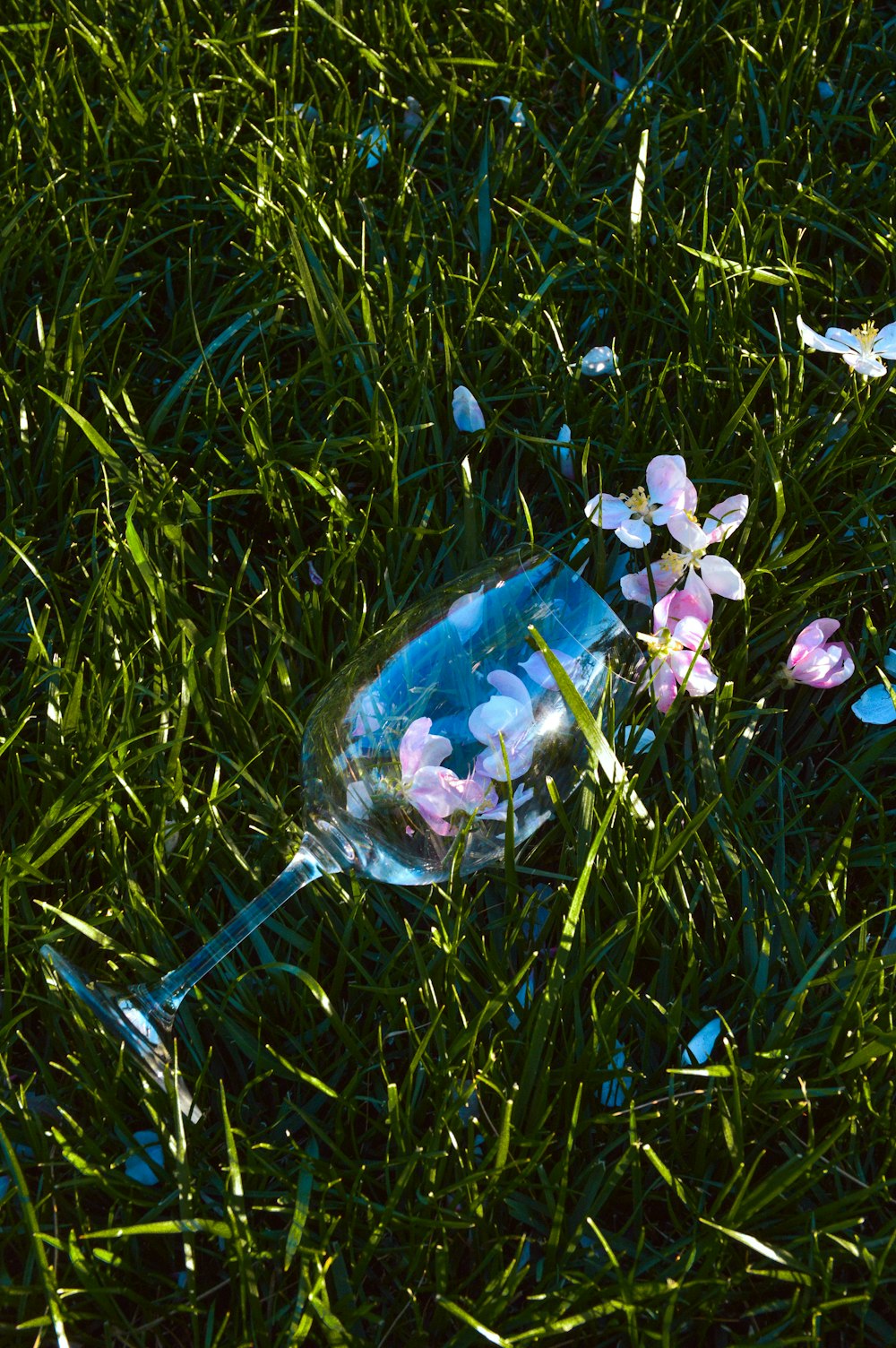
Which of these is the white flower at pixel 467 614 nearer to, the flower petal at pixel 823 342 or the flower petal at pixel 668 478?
the flower petal at pixel 668 478

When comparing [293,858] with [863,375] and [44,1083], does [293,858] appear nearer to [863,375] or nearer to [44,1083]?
[44,1083]

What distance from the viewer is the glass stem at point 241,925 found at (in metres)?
1.42

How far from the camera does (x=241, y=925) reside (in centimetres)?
142

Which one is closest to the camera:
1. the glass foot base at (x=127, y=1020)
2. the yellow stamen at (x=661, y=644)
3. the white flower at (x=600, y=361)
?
the glass foot base at (x=127, y=1020)

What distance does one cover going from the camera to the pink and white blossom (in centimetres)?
128

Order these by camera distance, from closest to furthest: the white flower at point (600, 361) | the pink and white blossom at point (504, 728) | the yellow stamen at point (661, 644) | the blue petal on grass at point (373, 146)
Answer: the pink and white blossom at point (504, 728) → the yellow stamen at point (661, 644) → the white flower at point (600, 361) → the blue petal on grass at point (373, 146)

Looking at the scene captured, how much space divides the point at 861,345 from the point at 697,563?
1.68 feet

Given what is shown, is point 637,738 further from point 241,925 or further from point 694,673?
point 241,925

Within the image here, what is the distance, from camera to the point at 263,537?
6.50ft

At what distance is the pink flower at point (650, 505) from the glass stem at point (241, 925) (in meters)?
0.64

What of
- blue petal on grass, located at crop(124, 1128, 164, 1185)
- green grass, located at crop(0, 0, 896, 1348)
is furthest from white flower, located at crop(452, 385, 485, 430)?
blue petal on grass, located at crop(124, 1128, 164, 1185)

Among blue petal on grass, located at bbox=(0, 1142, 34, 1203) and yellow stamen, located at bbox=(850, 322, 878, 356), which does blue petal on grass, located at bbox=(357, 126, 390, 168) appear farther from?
blue petal on grass, located at bbox=(0, 1142, 34, 1203)

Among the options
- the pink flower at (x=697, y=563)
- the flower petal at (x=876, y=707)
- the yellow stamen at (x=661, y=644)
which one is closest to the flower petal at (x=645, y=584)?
the pink flower at (x=697, y=563)

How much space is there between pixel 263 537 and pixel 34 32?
127 centimetres
